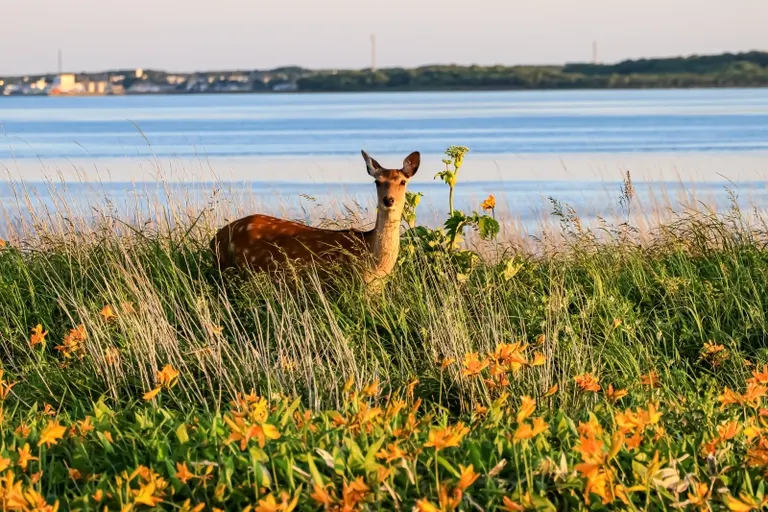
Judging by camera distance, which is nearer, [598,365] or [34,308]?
[598,365]

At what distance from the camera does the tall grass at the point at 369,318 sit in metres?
6.62

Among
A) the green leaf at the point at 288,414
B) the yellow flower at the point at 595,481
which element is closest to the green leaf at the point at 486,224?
the green leaf at the point at 288,414

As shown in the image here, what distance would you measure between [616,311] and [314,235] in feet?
7.01

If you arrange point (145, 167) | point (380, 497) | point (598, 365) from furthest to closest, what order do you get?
1. point (145, 167)
2. point (598, 365)
3. point (380, 497)

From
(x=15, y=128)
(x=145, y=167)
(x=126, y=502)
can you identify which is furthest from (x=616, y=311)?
(x=15, y=128)

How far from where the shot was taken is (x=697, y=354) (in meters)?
7.84

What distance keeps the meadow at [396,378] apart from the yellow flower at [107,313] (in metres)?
0.03

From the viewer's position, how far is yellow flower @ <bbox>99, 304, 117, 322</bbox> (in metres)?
7.03

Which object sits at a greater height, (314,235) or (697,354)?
(314,235)

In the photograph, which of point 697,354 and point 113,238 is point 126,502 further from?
point 113,238

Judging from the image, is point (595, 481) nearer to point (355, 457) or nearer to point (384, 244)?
point (355, 457)

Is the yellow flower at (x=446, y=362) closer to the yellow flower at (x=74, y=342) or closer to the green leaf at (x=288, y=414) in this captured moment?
the green leaf at (x=288, y=414)

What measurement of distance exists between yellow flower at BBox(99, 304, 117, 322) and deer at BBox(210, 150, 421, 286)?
3.60ft

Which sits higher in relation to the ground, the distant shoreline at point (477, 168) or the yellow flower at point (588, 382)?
the yellow flower at point (588, 382)
